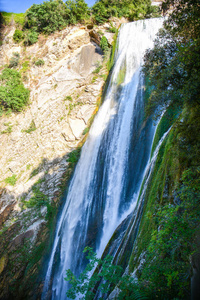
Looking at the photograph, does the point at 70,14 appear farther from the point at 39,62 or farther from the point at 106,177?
the point at 106,177

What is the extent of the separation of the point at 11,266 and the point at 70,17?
87.5 feet

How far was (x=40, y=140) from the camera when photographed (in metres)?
18.4

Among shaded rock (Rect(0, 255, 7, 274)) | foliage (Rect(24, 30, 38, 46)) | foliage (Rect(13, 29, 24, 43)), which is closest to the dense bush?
foliage (Rect(24, 30, 38, 46))

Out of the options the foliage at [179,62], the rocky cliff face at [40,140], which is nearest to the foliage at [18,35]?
the rocky cliff face at [40,140]

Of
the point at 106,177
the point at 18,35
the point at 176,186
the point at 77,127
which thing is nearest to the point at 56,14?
the point at 18,35

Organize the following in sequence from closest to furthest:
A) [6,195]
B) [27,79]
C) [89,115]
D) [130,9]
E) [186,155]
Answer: [186,155], [6,195], [89,115], [27,79], [130,9]

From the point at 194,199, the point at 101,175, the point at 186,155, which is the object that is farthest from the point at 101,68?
the point at 194,199

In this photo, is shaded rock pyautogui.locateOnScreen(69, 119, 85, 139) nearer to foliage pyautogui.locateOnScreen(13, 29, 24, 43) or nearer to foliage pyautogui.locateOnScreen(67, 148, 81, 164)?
foliage pyautogui.locateOnScreen(67, 148, 81, 164)

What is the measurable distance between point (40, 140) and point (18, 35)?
16665mm

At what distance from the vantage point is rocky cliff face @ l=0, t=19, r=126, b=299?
44.4ft

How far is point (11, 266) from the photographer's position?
13.2m

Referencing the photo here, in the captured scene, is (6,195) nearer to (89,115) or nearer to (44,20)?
(89,115)

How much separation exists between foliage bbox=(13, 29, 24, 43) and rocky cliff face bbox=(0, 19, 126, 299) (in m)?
0.93

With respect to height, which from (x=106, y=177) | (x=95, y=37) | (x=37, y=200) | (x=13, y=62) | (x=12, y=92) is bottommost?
(x=37, y=200)
